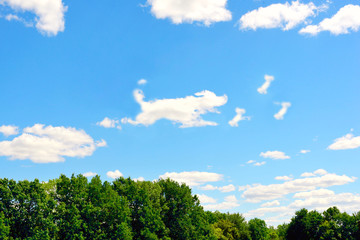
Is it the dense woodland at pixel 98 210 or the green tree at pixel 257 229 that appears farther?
the green tree at pixel 257 229

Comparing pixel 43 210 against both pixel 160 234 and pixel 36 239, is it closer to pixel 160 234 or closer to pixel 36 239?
pixel 36 239

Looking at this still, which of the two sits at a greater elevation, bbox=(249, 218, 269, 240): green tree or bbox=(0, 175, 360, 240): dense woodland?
bbox=(0, 175, 360, 240): dense woodland

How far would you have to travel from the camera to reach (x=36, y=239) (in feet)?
156

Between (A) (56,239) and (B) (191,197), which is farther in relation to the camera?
(B) (191,197)

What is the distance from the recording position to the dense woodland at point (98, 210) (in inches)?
1941

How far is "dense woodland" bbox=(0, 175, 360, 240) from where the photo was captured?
4931cm

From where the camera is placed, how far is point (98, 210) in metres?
56.3

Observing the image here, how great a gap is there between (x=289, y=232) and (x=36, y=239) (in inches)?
4055

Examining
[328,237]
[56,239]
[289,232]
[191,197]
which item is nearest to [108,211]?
[56,239]

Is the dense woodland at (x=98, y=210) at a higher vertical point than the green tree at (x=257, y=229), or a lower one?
higher

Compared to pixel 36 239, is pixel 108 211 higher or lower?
higher

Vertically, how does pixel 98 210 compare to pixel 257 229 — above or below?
above

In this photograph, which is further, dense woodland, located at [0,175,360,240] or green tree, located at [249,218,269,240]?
green tree, located at [249,218,269,240]

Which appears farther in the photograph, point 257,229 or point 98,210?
point 257,229
